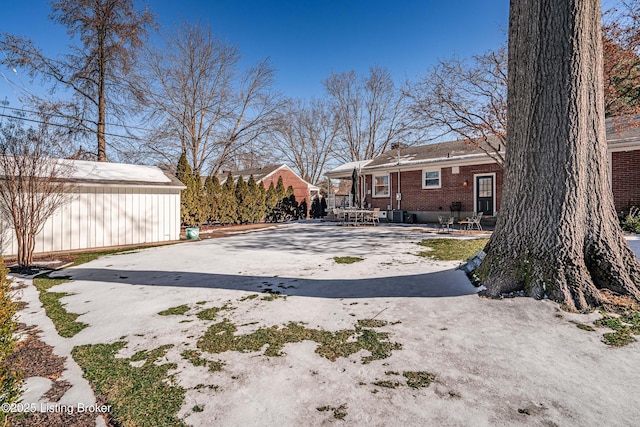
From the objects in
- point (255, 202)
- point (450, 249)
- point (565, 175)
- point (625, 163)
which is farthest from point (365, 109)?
point (565, 175)

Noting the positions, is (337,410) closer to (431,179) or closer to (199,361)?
(199,361)

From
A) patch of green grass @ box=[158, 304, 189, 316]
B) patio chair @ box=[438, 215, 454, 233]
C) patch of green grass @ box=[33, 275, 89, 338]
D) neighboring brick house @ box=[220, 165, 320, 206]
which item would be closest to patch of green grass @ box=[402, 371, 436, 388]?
patch of green grass @ box=[158, 304, 189, 316]

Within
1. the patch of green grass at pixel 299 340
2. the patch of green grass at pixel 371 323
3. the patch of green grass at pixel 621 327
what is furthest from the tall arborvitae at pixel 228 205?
the patch of green grass at pixel 621 327

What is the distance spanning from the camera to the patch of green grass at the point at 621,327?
2.78 m

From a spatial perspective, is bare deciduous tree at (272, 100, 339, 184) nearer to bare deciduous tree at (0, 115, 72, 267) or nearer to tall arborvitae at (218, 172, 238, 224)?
tall arborvitae at (218, 172, 238, 224)

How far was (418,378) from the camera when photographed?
231 centimetres

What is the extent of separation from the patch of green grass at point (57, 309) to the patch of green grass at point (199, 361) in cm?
150

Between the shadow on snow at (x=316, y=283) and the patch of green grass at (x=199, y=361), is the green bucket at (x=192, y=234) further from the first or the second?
the patch of green grass at (x=199, y=361)

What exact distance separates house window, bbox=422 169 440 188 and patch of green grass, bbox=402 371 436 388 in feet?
49.0

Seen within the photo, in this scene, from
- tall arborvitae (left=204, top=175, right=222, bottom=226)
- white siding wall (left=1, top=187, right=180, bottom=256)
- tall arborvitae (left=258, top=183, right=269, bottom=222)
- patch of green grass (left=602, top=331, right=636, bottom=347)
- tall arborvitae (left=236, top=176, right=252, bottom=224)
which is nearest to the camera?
patch of green grass (left=602, top=331, right=636, bottom=347)

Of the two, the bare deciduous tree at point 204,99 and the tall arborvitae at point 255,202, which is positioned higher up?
the bare deciduous tree at point 204,99

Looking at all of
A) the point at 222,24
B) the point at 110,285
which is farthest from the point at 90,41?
the point at 110,285

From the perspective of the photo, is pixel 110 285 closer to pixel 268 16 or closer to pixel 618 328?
Answer: pixel 618 328

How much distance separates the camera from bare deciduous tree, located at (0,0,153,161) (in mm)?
15648
